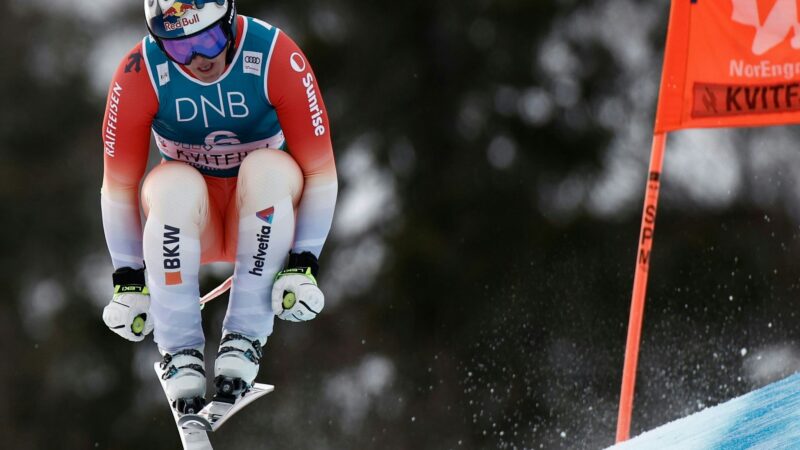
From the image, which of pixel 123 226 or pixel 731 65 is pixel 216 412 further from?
pixel 731 65

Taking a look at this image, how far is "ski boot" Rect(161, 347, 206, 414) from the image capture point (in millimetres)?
6605

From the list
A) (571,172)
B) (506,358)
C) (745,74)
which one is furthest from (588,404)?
(745,74)

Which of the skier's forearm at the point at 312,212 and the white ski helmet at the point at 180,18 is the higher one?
the white ski helmet at the point at 180,18

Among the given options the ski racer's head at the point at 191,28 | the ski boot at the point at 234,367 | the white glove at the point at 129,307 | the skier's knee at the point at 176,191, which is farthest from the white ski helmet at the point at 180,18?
the ski boot at the point at 234,367

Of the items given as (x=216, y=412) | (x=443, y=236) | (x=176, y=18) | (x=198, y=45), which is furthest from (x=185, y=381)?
(x=443, y=236)

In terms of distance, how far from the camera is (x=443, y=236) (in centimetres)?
1900

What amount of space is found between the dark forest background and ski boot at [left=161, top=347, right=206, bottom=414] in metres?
10.6

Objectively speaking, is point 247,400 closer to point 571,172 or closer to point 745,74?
point 745,74

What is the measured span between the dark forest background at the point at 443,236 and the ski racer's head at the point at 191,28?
1111 centimetres

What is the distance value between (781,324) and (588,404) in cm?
238

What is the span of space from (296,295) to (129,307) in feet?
2.37

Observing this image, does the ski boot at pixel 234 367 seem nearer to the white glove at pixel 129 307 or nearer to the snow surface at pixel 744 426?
the white glove at pixel 129 307

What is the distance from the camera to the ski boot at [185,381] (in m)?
6.61

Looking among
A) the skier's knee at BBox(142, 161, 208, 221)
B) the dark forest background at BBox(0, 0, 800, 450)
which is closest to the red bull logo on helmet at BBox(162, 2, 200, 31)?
the skier's knee at BBox(142, 161, 208, 221)
